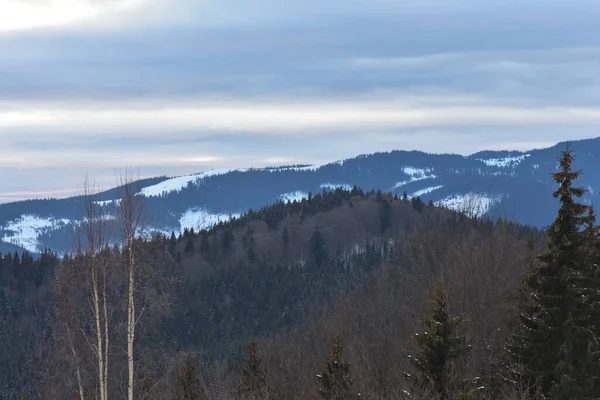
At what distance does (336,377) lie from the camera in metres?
39.2

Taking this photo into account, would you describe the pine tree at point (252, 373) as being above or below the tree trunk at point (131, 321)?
below

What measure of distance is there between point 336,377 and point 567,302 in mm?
12053

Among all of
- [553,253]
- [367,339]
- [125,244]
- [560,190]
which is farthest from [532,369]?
[367,339]

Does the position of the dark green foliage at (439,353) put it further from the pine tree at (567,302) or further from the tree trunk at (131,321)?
the tree trunk at (131,321)

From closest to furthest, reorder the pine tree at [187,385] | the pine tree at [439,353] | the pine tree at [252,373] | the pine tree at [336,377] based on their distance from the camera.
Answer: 1. the pine tree at [439,353]
2. the pine tree at [336,377]
3. the pine tree at [252,373]
4. the pine tree at [187,385]

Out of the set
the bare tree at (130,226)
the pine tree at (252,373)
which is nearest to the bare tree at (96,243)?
the bare tree at (130,226)

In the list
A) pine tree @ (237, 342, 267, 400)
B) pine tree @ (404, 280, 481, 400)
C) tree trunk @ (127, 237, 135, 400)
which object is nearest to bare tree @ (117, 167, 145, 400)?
tree trunk @ (127, 237, 135, 400)

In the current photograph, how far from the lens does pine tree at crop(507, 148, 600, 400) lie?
112ft

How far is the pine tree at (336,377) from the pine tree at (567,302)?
941cm

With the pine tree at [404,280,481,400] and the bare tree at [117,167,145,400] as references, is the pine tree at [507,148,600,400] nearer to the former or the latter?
the pine tree at [404,280,481,400]

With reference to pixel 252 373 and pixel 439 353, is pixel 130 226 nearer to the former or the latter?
pixel 439 353

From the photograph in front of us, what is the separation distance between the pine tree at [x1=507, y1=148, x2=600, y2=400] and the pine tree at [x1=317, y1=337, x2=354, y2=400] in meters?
9.41

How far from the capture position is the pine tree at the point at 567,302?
112ft

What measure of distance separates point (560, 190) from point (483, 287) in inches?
975
